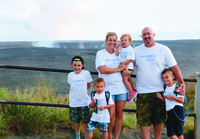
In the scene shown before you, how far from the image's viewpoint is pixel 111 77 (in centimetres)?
325

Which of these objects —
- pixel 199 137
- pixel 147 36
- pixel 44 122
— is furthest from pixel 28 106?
pixel 199 137

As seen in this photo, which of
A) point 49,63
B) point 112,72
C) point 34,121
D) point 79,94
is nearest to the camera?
point 112,72

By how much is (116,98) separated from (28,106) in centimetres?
169

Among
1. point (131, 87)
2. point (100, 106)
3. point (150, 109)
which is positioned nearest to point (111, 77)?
point (131, 87)

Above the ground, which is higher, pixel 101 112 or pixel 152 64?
pixel 152 64

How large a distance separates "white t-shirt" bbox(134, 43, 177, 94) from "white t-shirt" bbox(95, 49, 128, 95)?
11.7 inches

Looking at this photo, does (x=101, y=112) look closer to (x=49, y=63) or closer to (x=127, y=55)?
(x=127, y=55)

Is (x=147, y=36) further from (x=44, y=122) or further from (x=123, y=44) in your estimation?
(x=44, y=122)

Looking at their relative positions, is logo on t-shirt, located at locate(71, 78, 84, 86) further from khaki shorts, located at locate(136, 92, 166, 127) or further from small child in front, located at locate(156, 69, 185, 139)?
small child in front, located at locate(156, 69, 185, 139)

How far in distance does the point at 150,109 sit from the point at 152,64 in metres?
0.68

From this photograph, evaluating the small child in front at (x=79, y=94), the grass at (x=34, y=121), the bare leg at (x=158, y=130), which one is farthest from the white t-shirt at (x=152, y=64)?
the grass at (x=34, y=121)

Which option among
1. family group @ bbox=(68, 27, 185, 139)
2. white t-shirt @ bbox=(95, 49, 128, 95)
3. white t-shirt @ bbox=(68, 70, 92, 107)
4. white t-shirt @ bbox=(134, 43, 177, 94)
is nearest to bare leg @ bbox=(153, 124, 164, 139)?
family group @ bbox=(68, 27, 185, 139)

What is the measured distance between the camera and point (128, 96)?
3422 mm

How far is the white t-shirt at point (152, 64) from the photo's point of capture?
3.13 metres
